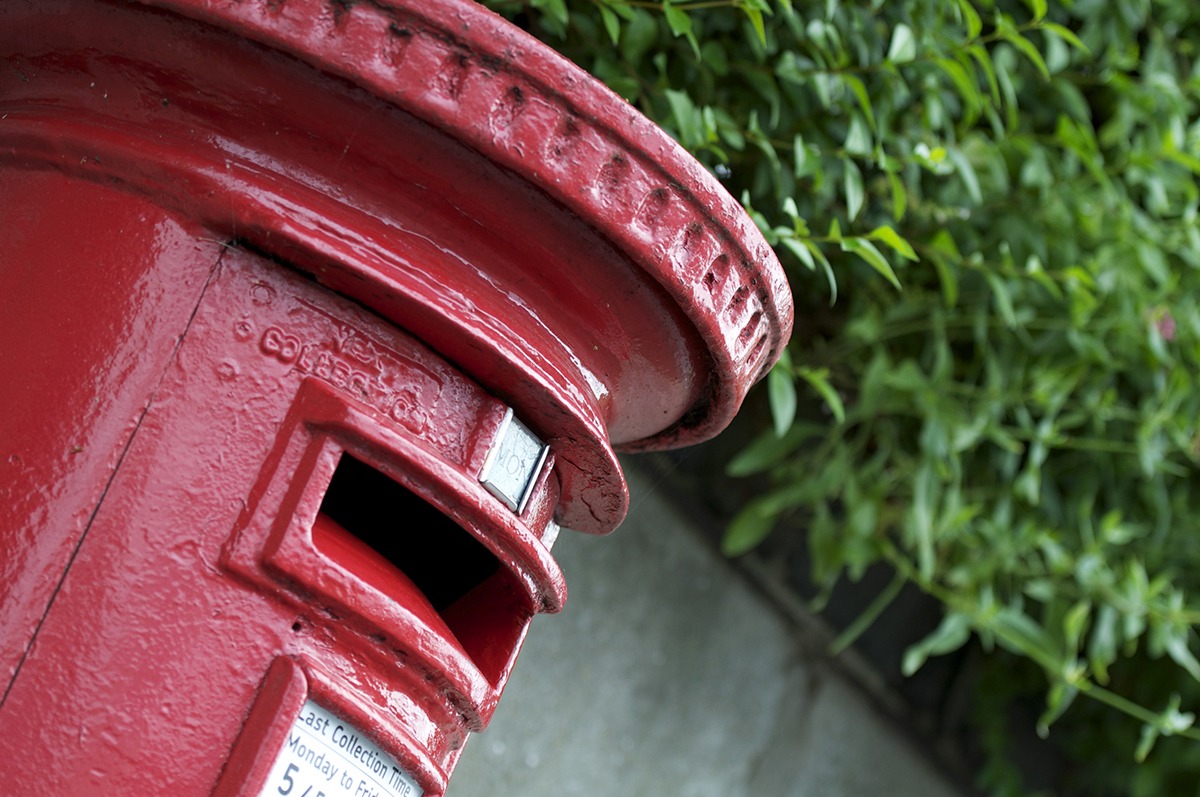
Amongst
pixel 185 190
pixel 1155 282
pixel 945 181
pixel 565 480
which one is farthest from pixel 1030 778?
pixel 185 190

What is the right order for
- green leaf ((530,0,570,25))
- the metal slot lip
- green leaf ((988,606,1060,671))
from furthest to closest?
green leaf ((988,606,1060,671)), green leaf ((530,0,570,25)), the metal slot lip

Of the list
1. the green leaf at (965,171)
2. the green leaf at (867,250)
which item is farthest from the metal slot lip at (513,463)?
the green leaf at (965,171)

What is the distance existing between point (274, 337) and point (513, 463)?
236 millimetres

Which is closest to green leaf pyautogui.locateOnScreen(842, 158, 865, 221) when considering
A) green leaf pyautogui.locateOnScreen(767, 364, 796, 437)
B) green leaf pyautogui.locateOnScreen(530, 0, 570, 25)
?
green leaf pyautogui.locateOnScreen(767, 364, 796, 437)

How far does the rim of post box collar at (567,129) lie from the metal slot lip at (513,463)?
→ 18cm

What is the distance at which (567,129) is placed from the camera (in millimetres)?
945

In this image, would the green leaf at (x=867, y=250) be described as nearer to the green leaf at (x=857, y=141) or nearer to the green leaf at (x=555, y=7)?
the green leaf at (x=857, y=141)

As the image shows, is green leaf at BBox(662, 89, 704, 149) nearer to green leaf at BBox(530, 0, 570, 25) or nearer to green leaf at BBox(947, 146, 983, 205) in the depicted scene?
green leaf at BBox(530, 0, 570, 25)

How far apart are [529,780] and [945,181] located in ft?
4.36

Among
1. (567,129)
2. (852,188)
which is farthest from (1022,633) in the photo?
(567,129)

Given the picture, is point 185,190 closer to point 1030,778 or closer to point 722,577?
point 722,577

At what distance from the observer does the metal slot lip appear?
102 cm

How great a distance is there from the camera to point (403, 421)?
0.97 meters

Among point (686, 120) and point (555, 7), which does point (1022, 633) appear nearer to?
point (686, 120)
